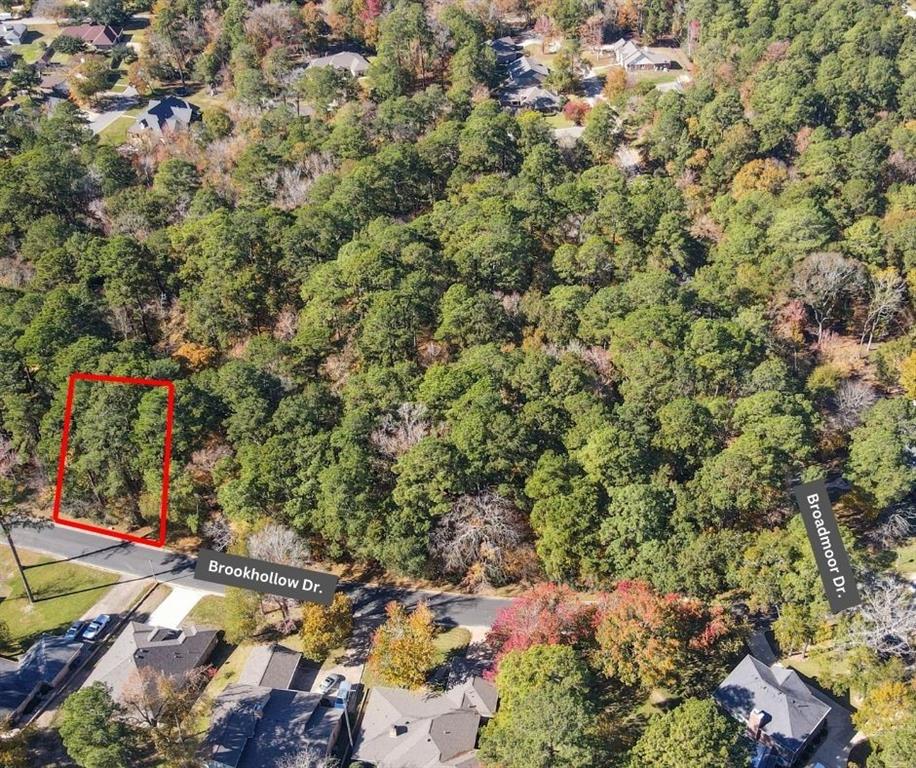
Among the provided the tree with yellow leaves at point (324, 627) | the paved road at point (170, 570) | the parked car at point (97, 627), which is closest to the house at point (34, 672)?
the parked car at point (97, 627)

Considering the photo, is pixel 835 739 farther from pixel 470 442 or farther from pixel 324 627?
pixel 324 627

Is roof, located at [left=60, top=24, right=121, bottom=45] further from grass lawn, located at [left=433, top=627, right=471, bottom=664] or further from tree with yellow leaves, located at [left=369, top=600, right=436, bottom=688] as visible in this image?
grass lawn, located at [left=433, top=627, right=471, bottom=664]

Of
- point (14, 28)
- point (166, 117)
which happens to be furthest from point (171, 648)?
point (14, 28)

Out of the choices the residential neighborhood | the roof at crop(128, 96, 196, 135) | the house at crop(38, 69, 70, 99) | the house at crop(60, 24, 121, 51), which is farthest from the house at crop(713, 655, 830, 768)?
the house at crop(60, 24, 121, 51)

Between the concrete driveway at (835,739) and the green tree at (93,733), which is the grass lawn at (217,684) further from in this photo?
the concrete driveway at (835,739)

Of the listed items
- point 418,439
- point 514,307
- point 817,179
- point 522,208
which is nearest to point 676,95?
point 817,179
